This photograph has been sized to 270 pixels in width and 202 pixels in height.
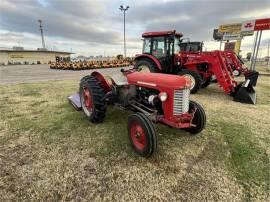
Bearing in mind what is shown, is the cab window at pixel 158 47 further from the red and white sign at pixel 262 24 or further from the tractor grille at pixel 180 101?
the red and white sign at pixel 262 24

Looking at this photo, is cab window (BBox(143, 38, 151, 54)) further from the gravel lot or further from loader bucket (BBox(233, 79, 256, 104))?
the gravel lot

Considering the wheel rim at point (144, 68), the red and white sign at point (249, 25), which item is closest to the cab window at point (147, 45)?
the wheel rim at point (144, 68)

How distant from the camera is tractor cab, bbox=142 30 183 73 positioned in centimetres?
706

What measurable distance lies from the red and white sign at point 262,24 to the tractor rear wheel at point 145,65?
937 centimetres

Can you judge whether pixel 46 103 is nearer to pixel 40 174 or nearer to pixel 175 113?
pixel 40 174

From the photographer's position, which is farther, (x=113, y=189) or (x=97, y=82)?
(x=97, y=82)

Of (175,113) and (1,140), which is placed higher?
(175,113)

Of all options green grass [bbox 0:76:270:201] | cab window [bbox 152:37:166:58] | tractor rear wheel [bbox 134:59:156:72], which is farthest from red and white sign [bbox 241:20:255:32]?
green grass [bbox 0:76:270:201]

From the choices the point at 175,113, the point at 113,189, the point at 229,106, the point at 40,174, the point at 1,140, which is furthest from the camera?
the point at 229,106

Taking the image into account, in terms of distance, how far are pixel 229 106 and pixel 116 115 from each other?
3.14m

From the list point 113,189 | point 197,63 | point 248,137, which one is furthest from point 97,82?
point 197,63

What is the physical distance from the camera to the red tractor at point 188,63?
19.9 feet

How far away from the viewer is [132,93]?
11.6 ft

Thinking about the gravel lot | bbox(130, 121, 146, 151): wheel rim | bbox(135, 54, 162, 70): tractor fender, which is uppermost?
bbox(135, 54, 162, 70): tractor fender
